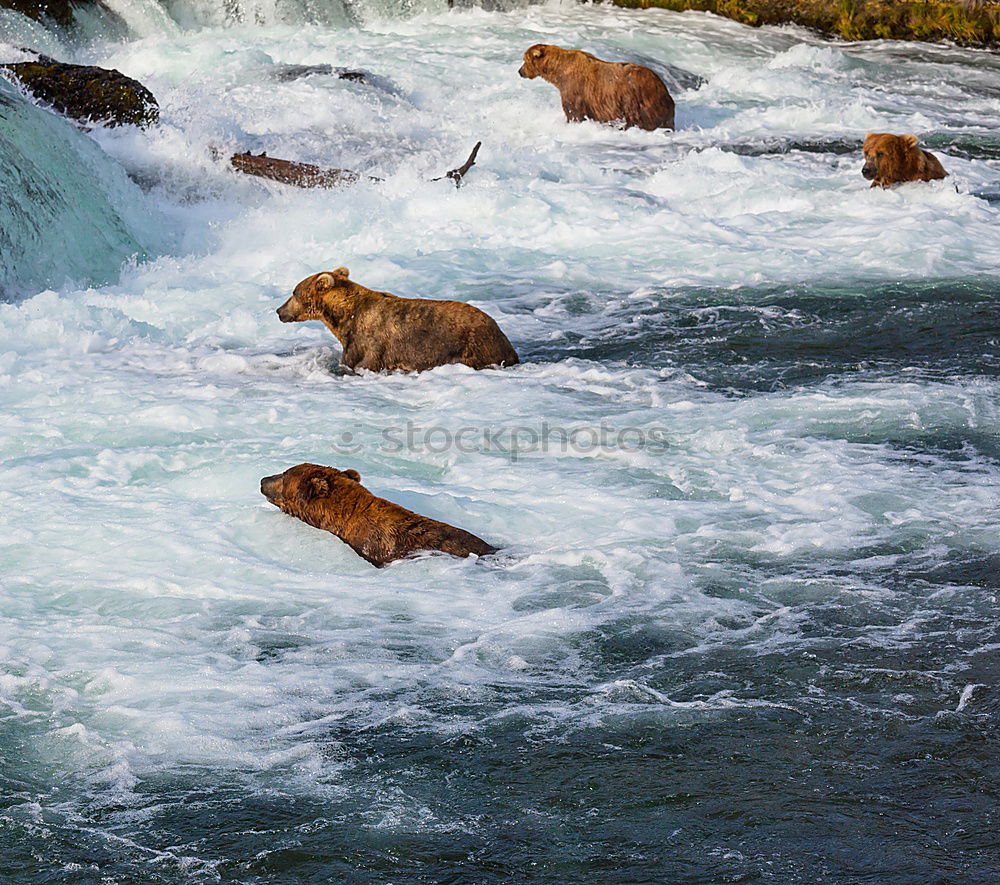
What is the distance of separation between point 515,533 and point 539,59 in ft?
40.6

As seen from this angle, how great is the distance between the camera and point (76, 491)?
655 cm

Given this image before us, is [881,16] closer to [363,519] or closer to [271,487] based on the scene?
[271,487]

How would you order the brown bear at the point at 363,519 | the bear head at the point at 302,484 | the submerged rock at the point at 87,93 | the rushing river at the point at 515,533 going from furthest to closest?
the submerged rock at the point at 87,93 < the bear head at the point at 302,484 < the brown bear at the point at 363,519 < the rushing river at the point at 515,533

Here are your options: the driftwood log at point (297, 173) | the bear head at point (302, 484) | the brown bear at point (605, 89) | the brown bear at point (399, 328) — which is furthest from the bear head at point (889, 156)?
the bear head at point (302, 484)

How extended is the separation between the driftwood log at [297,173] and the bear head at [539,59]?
442 centimetres

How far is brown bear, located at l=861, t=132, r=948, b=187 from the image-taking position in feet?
41.7

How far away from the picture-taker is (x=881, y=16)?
2350 cm

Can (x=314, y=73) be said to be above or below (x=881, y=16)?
below

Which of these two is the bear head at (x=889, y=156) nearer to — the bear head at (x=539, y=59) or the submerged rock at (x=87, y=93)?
the bear head at (x=539, y=59)

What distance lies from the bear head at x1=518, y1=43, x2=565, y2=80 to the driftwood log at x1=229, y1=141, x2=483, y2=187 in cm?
442

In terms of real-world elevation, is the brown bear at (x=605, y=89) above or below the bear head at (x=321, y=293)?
above

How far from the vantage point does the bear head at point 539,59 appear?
17.0 meters

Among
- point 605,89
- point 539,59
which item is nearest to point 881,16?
point 605,89

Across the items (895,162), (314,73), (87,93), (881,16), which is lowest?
(895,162)
